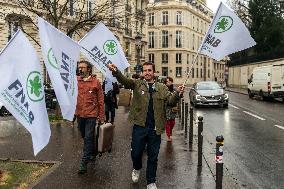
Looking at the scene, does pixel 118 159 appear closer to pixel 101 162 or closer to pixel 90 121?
pixel 101 162

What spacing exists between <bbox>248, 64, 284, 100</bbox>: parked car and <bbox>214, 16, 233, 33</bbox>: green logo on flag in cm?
2277

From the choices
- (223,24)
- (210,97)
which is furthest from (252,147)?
(210,97)

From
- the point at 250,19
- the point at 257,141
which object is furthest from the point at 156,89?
the point at 250,19

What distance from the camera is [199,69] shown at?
9950 centimetres

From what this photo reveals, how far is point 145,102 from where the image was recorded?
23.0 feet

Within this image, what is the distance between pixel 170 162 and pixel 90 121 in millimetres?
2002

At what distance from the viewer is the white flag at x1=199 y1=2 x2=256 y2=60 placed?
7.83m

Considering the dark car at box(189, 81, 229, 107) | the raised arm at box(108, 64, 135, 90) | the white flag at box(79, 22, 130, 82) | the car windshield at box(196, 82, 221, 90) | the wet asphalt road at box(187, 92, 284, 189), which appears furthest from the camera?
the car windshield at box(196, 82, 221, 90)

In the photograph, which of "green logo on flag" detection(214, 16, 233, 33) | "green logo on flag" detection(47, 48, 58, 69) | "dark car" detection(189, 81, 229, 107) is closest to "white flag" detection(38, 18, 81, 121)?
"green logo on flag" detection(47, 48, 58, 69)

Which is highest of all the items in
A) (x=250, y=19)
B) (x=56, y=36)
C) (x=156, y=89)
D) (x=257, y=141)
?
(x=250, y=19)

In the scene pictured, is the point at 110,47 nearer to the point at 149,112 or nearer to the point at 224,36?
the point at 224,36

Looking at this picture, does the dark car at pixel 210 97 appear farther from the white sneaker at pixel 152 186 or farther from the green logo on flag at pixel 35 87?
the green logo on flag at pixel 35 87

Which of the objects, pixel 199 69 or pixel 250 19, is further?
pixel 199 69

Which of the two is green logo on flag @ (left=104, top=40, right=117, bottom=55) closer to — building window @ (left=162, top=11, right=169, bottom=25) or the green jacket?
the green jacket
